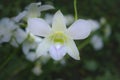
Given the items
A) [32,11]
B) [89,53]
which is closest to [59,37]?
[32,11]

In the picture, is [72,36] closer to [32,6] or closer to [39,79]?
[32,6]

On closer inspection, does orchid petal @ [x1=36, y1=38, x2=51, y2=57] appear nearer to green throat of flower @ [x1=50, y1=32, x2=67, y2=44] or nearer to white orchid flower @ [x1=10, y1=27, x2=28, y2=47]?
green throat of flower @ [x1=50, y1=32, x2=67, y2=44]

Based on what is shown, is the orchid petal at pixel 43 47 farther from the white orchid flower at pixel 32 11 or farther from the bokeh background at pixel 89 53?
the bokeh background at pixel 89 53

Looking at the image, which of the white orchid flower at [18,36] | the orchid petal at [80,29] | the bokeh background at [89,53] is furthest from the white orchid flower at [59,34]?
the bokeh background at [89,53]

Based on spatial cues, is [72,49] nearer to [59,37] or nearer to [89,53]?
[59,37]

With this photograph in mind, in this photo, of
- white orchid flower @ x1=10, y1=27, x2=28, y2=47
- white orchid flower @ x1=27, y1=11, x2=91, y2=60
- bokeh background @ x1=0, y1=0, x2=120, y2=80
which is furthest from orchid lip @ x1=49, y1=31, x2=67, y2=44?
bokeh background @ x1=0, y1=0, x2=120, y2=80

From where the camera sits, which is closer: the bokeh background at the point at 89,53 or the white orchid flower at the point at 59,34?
the white orchid flower at the point at 59,34

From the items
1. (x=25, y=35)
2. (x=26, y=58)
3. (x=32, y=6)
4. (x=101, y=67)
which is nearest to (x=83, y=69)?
(x=101, y=67)
